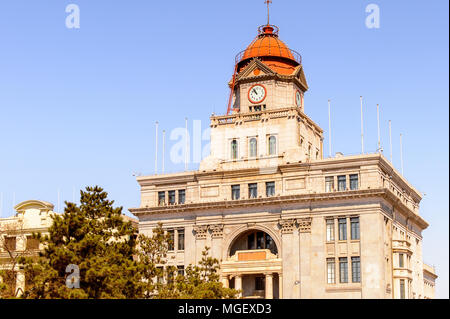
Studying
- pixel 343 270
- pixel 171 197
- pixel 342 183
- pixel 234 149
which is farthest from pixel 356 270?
pixel 171 197

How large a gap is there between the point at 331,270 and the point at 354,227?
5.37m

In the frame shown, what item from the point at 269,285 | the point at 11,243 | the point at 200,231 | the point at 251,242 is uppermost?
the point at 200,231

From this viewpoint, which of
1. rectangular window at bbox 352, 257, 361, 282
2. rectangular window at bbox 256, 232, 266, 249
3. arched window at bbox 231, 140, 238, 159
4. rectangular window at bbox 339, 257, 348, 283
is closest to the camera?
rectangular window at bbox 352, 257, 361, 282

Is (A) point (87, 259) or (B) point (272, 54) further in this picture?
(B) point (272, 54)

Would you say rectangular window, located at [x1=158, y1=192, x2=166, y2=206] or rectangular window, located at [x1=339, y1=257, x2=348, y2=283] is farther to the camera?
rectangular window, located at [x1=158, y1=192, x2=166, y2=206]

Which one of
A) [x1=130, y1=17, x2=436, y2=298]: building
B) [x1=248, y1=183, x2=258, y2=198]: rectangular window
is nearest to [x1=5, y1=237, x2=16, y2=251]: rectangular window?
[x1=130, y1=17, x2=436, y2=298]: building

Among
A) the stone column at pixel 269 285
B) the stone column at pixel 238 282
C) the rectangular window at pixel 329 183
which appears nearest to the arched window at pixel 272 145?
the rectangular window at pixel 329 183

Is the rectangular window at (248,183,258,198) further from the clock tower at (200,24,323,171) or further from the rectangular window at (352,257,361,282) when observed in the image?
the rectangular window at (352,257,361,282)

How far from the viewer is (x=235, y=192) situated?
90.4 m

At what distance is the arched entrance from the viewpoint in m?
85.5

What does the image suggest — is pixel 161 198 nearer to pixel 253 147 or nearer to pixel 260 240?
pixel 253 147

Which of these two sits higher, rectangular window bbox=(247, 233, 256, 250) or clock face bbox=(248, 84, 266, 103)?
clock face bbox=(248, 84, 266, 103)

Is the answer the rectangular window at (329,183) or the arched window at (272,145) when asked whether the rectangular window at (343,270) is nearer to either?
the rectangular window at (329,183)
